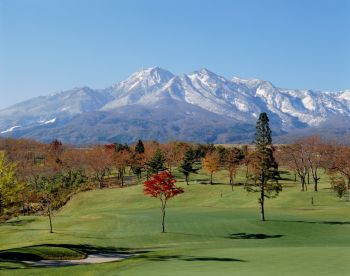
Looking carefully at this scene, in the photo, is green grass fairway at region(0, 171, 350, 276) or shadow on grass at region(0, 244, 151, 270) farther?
shadow on grass at region(0, 244, 151, 270)

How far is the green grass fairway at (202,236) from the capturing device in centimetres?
3897

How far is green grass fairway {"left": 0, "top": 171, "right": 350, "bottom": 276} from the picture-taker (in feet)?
128

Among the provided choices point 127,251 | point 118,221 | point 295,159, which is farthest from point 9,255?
point 295,159

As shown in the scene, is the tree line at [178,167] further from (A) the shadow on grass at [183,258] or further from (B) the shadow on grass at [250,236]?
(A) the shadow on grass at [183,258]

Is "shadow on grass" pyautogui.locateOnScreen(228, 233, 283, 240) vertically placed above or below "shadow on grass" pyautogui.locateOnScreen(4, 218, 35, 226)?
below

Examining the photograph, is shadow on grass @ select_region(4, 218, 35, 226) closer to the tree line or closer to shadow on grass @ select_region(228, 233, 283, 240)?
the tree line

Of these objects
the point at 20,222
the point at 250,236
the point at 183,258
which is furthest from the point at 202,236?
the point at 20,222

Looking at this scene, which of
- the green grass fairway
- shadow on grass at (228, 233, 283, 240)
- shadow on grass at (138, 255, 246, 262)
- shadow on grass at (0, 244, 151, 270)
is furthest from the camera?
shadow on grass at (228, 233, 283, 240)

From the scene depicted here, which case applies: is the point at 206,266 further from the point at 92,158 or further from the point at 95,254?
the point at 92,158

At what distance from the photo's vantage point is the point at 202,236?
69875mm

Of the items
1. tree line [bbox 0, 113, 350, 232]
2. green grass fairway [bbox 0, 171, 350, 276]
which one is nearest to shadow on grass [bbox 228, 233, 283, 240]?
green grass fairway [bbox 0, 171, 350, 276]

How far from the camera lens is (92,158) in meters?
172

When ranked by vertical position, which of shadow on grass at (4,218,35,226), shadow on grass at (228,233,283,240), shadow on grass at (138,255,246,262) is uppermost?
shadow on grass at (138,255,246,262)

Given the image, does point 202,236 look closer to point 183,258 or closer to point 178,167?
point 183,258
